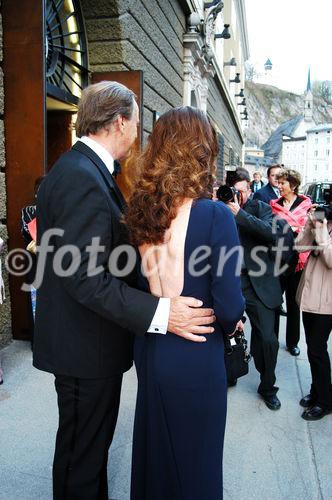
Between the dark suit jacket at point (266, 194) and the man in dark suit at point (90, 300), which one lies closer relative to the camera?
the man in dark suit at point (90, 300)

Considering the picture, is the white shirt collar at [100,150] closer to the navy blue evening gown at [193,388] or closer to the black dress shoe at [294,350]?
the navy blue evening gown at [193,388]

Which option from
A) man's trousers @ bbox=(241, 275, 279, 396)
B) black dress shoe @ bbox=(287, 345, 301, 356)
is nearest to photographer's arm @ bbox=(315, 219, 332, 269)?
man's trousers @ bbox=(241, 275, 279, 396)

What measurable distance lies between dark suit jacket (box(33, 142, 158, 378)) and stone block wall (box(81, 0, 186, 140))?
487cm

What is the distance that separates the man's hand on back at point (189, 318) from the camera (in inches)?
64.9

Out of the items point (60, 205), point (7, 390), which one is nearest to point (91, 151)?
point (60, 205)

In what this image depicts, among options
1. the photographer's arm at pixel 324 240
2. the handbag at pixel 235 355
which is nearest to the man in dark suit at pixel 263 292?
the photographer's arm at pixel 324 240

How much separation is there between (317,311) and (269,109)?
134 m

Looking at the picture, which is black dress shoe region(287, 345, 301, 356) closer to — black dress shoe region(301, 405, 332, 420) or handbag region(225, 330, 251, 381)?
black dress shoe region(301, 405, 332, 420)

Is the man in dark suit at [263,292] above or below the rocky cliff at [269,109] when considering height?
below

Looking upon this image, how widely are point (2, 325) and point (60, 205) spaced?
3.01m

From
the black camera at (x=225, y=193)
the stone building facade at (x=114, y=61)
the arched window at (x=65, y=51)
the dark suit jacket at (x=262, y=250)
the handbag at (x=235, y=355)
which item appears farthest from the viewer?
the arched window at (x=65, y=51)

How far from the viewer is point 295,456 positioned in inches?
112

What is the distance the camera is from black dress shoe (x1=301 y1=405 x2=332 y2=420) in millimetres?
3311

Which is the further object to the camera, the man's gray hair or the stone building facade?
the stone building facade
